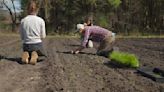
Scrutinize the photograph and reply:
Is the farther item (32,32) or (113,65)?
(32,32)

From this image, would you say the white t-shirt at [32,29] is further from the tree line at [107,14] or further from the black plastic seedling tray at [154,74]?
the tree line at [107,14]

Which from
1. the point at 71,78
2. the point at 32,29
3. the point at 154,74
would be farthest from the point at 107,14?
the point at 71,78

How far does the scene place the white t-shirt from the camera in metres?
10.5

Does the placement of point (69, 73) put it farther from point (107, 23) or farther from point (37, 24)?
point (107, 23)

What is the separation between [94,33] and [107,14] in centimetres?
2967

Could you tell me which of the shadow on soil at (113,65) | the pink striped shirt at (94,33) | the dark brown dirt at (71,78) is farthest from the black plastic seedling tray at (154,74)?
the pink striped shirt at (94,33)

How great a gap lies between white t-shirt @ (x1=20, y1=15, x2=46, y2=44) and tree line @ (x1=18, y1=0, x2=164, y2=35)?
95.4 ft

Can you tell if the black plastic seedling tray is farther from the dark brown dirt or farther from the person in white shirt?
the person in white shirt

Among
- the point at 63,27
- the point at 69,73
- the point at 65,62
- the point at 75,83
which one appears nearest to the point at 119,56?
the point at 65,62

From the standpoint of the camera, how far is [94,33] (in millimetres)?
12523

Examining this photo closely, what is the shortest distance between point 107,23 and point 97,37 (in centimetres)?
2847

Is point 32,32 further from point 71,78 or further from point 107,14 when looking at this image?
point 107,14

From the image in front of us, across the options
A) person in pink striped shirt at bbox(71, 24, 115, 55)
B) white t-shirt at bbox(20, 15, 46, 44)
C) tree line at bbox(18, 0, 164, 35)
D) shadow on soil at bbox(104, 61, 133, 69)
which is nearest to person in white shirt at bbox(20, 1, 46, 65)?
white t-shirt at bbox(20, 15, 46, 44)

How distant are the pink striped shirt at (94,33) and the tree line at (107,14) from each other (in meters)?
27.0
